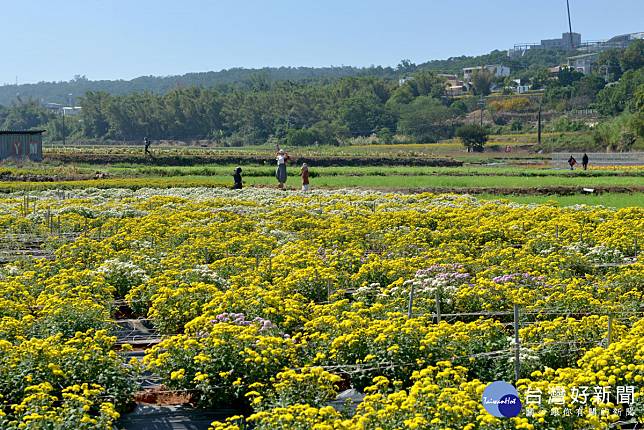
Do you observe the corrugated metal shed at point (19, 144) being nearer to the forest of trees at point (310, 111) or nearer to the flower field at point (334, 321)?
the flower field at point (334, 321)

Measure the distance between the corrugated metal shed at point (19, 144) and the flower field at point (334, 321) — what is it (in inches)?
1446

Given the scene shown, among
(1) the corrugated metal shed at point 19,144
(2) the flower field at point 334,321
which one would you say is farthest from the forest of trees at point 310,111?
(2) the flower field at point 334,321

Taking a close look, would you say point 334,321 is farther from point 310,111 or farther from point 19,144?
point 310,111

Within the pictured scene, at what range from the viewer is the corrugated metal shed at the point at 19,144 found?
57.7 meters

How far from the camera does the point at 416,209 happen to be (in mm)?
26578

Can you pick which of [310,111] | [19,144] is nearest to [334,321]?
[19,144]

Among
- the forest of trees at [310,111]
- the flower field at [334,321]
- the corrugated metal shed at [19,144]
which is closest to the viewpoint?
the flower field at [334,321]

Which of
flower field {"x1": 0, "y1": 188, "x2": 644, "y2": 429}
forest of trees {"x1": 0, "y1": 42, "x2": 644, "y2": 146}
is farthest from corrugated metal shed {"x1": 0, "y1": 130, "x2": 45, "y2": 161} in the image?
forest of trees {"x1": 0, "y1": 42, "x2": 644, "y2": 146}

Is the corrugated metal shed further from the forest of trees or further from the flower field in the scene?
the forest of trees

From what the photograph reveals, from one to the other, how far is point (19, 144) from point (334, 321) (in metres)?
51.7

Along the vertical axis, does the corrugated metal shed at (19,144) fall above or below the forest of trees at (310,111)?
below

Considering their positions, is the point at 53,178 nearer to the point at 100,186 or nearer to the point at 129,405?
the point at 100,186

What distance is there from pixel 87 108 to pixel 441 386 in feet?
513

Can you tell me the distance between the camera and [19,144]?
5831 centimetres
